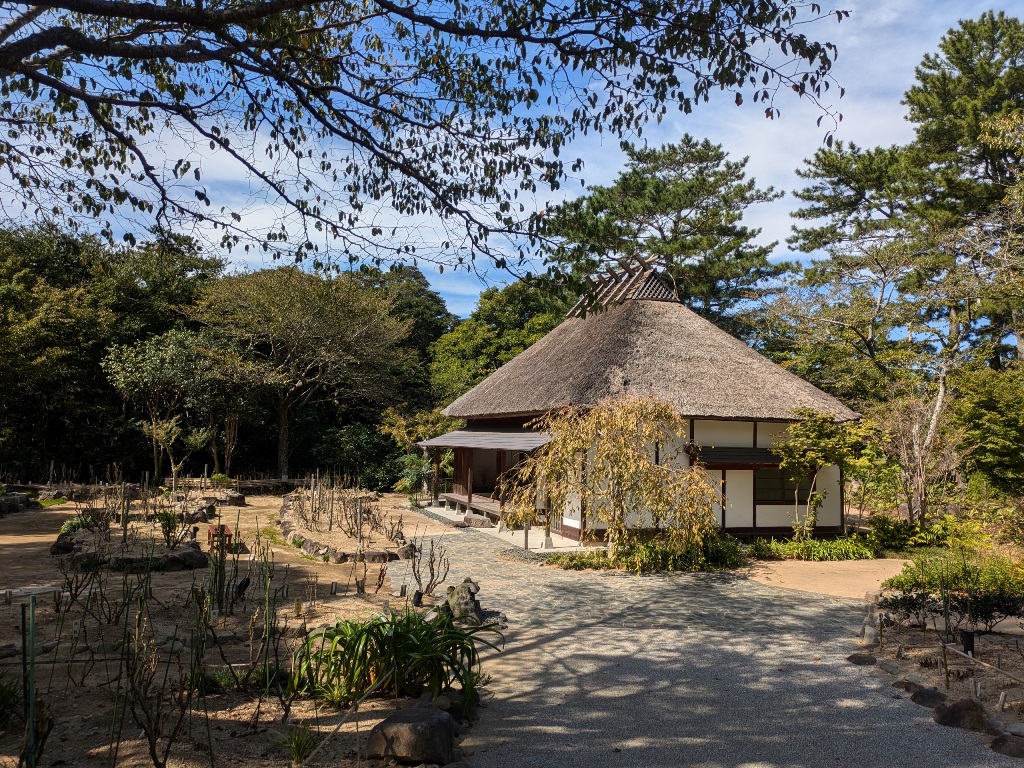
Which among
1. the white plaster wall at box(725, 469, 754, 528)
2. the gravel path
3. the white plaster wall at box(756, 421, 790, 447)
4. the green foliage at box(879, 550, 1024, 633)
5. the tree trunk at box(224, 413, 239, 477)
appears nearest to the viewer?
the gravel path

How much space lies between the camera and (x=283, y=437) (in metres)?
23.2

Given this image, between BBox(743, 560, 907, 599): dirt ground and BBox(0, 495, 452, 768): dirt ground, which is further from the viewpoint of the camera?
BBox(743, 560, 907, 599): dirt ground

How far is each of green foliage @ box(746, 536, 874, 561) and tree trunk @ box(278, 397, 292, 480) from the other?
15.7 m

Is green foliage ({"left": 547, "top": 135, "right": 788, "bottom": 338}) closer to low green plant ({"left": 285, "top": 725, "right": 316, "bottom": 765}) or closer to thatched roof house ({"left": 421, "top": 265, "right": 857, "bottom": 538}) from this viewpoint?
thatched roof house ({"left": 421, "top": 265, "right": 857, "bottom": 538})

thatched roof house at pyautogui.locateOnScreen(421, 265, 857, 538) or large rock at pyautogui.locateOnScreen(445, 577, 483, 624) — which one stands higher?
thatched roof house at pyautogui.locateOnScreen(421, 265, 857, 538)

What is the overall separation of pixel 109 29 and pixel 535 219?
429 centimetres

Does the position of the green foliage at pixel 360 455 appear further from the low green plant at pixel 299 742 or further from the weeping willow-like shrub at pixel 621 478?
the low green plant at pixel 299 742

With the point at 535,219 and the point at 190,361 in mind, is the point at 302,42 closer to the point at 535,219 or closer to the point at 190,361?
the point at 535,219

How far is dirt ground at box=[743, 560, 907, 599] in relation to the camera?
992 cm

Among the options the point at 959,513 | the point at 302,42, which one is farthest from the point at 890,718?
the point at 959,513

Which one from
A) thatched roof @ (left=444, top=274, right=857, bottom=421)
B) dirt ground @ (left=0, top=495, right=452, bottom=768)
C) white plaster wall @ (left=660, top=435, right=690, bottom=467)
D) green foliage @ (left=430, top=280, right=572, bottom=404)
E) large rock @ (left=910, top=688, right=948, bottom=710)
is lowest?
large rock @ (left=910, top=688, right=948, bottom=710)

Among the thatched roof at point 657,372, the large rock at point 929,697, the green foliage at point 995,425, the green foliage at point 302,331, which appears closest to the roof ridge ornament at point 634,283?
the thatched roof at point 657,372

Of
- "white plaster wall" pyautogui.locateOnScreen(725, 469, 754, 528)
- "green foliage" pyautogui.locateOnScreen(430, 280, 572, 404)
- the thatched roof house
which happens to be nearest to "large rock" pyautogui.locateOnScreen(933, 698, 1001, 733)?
the thatched roof house

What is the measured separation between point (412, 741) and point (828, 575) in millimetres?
9342
